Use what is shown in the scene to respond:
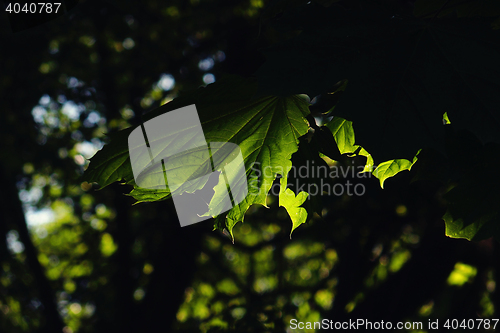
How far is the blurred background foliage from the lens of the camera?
4.05 metres

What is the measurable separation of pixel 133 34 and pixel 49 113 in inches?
81.3

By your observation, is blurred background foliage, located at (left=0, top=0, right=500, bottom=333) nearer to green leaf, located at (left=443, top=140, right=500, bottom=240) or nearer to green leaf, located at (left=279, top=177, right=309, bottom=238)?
green leaf, located at (left=279, top=177, right=309, bottom=238)

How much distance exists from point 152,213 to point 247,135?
5.48 meters

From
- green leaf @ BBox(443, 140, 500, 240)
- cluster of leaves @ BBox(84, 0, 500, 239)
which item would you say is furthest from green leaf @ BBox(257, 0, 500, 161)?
green leaf @ BBox(443, 140, 500, 240)

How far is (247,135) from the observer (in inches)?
47.4

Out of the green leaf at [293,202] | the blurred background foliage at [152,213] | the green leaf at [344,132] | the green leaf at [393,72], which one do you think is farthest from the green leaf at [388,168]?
the blurred background foliage at [152,213]

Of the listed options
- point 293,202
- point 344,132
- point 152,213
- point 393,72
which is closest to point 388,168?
point 344,132

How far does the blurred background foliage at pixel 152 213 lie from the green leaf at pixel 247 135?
1.82 m

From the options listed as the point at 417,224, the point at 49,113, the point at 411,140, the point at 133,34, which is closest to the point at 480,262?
→ the point at 417,224

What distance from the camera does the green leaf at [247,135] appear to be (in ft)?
3.72

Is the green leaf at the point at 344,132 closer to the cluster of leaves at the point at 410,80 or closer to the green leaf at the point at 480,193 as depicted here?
the cluster of leaves at the point at 410,80

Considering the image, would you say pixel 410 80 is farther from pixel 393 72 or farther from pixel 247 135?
pixel 247 135

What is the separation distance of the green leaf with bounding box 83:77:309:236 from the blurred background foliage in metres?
1.82

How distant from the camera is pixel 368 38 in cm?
90
